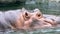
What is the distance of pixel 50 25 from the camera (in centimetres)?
360

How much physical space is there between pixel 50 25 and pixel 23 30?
1.45ft

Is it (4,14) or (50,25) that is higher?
(4,14)

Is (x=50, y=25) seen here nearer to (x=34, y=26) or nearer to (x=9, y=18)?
(x=34, y=26)

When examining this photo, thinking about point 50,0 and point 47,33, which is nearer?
point 47,33

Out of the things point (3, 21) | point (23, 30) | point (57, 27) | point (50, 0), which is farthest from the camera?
point (50, 0)

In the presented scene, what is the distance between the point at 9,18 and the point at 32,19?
356 mm

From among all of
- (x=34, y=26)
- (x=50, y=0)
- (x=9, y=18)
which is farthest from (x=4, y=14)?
(x=50, y=0)

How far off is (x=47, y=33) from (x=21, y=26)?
50 centimetres

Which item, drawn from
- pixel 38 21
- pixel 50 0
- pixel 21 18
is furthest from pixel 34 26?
pixel 50 0

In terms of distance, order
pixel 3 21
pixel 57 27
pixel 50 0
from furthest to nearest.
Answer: pixel 50 0
pixel 57 27
pixel 3 21

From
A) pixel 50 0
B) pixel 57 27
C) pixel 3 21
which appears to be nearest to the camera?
pixel 3 21

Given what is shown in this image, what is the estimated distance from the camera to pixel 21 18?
10.8ft

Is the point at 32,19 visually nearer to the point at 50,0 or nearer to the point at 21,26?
the point at 21,26

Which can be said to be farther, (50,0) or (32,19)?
(50,0)
